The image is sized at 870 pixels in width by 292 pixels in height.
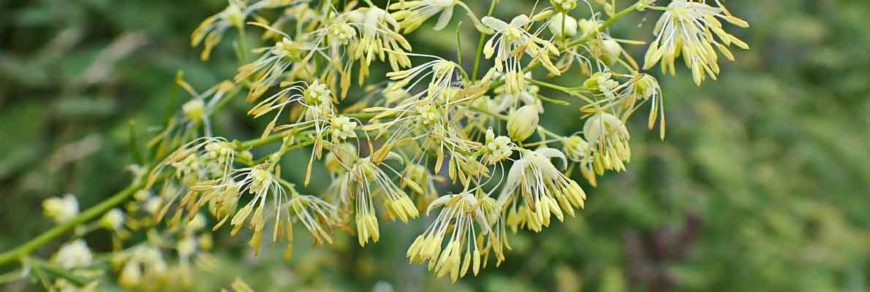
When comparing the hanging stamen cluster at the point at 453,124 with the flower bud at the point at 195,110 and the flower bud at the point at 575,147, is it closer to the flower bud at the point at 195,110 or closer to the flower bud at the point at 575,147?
the flower bud at the point at 575,147

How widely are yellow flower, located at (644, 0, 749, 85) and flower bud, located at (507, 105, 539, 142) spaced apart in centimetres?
9

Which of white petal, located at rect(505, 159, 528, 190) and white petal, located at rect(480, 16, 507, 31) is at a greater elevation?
white petal, located at rect(480, 16, 507, 31)

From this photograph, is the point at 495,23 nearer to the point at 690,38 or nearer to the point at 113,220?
the point at 690,38

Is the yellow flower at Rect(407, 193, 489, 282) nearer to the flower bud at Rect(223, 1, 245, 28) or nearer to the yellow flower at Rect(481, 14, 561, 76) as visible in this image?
the yellow flower at Rect(481, 14, 561, 76)

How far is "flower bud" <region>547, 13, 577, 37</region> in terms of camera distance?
711 millimetres

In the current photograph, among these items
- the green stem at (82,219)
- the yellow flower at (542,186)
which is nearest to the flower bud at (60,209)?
the green stem at (82,219)

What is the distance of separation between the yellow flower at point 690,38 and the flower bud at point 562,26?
0.06 meters

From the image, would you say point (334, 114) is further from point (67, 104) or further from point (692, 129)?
point (692, 129)

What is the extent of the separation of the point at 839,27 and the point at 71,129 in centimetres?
274

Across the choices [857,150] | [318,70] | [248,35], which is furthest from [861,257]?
[318,70]

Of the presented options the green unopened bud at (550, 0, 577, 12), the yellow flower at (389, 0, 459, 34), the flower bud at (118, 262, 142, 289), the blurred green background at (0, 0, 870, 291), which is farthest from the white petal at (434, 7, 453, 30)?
the blurred green background at (0, 0, 870, 291)

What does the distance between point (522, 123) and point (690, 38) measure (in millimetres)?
138

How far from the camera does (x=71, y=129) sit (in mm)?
2279

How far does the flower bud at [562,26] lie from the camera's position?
0.71 meters
